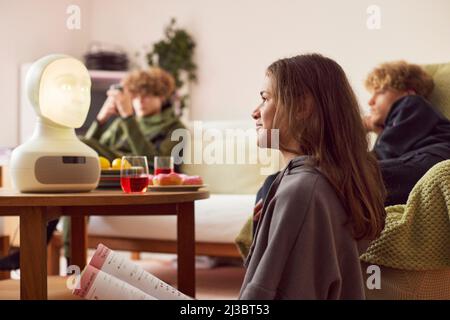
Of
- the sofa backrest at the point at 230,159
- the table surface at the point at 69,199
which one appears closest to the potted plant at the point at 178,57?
the sofa backrest at the point at 230,159

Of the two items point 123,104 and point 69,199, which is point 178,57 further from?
point 69,199

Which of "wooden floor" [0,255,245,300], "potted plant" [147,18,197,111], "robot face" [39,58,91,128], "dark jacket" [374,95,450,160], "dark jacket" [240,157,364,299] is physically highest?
"potted plant" [147,18,197,111]

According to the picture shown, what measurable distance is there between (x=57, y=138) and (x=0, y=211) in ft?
0.91

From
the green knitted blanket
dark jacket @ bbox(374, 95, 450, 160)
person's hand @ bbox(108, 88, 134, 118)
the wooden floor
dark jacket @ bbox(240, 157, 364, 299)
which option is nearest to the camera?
dark jacket @ bbox(240, 157, 364, 299)

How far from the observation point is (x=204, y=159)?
11.1 ft

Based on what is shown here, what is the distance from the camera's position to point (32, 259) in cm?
146

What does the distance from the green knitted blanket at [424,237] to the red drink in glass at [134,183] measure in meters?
0.64

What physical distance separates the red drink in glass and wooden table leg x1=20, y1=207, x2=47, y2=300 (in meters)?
0.34

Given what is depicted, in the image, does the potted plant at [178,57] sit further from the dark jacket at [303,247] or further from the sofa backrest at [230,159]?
the dark jacket at [303,247]

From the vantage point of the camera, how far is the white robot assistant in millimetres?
1639

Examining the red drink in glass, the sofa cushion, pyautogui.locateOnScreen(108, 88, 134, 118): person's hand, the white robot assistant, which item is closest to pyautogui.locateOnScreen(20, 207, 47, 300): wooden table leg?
the white robot assistant

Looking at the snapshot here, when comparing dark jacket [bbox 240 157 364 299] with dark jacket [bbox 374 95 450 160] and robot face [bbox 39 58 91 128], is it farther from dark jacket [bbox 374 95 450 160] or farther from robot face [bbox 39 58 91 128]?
dark jacket [bbox 374 95 450 160]
